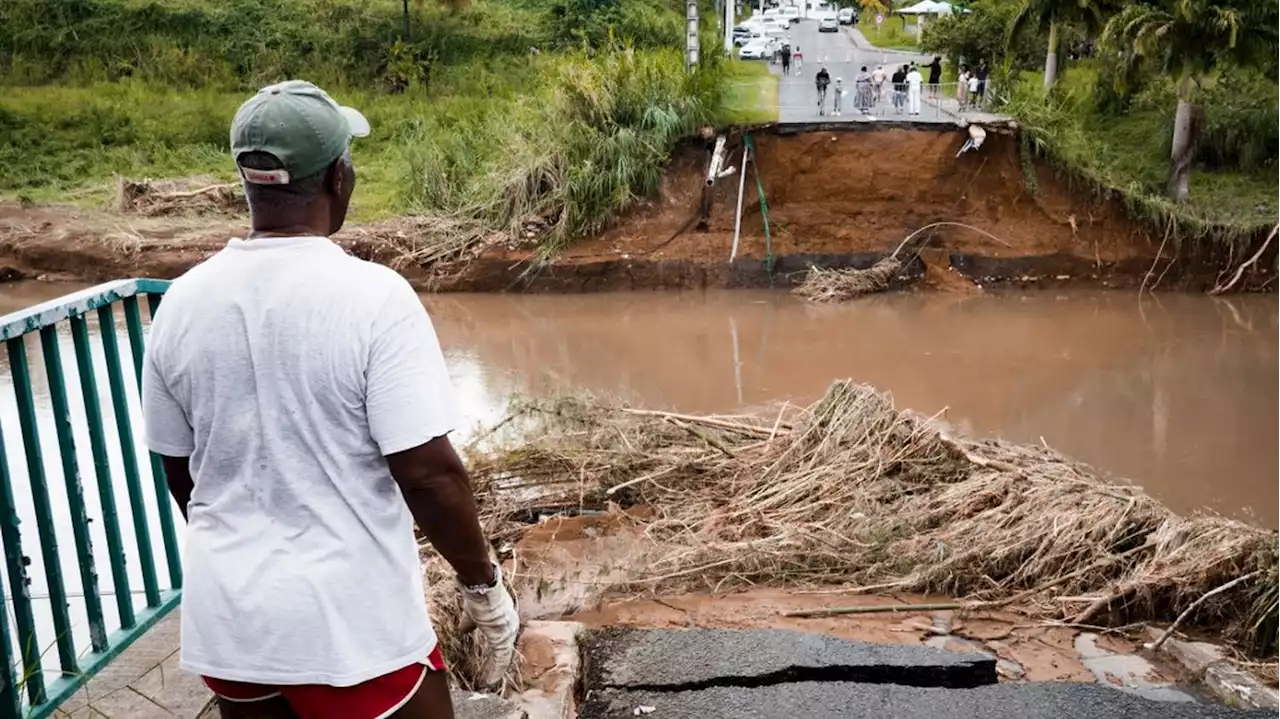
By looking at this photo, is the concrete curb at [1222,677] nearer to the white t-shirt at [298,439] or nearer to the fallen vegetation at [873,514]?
the fallen vegetation at [873,514]

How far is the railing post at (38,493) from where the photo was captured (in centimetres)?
238

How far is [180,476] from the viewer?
189 cm

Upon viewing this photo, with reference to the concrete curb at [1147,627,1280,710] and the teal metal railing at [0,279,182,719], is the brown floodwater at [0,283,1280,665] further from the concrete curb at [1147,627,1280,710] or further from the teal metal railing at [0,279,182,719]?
the concrete curb at [1147,627,1280,710]

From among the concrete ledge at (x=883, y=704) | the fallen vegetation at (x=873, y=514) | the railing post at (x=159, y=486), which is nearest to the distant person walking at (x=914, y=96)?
the fallen vegetation at (x=873, y=514)

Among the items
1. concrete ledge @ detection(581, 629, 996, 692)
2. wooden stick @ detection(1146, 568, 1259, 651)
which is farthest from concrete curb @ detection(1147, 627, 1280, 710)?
concrete ledge @ detection(581, 629, 996, 692)

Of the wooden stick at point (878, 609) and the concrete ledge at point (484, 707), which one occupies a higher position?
the concrete ledge at point (484, 707)

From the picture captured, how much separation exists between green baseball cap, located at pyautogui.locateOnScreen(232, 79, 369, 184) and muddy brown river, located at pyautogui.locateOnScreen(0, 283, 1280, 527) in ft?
19.1

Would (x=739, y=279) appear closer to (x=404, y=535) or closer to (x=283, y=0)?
(x=404, y=535)

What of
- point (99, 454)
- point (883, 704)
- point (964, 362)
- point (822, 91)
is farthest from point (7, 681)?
point (822, 91)

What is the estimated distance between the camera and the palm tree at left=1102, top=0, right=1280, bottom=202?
13.1 meters

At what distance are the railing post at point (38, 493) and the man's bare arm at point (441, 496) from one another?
1187 mm

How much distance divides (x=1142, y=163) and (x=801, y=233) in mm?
5463

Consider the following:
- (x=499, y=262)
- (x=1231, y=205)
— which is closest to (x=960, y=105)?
(x=1231, y=205)

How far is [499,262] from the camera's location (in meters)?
14.1
